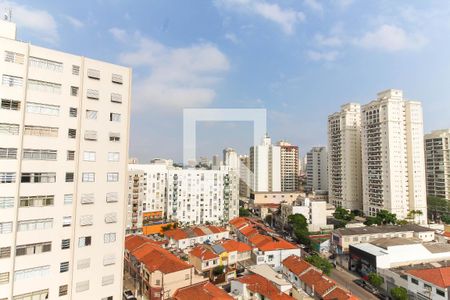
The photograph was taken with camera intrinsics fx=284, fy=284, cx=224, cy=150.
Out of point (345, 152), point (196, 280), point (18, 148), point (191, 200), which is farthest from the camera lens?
point (345, 152)

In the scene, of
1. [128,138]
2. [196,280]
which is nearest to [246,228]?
[196,280]

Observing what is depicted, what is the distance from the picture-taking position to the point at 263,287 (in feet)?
32.0

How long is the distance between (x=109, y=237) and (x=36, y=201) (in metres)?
1.83

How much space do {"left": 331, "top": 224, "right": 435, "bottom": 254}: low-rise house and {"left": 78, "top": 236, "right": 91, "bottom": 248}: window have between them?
13984 mm

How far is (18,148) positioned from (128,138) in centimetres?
232

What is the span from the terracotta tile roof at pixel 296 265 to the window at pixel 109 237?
7.91 m

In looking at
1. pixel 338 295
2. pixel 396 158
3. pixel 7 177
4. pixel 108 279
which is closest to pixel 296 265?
pixel 338 295

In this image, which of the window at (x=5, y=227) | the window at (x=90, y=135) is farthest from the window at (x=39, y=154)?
the window at (x=5, y=227)

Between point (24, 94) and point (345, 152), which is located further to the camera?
point (345, 152)

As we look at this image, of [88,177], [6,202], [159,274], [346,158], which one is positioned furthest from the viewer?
[346,158]

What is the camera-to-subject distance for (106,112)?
7.02 meters

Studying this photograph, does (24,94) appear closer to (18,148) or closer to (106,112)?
(18,148)

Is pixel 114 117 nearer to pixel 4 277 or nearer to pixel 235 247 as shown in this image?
pixel 4 277

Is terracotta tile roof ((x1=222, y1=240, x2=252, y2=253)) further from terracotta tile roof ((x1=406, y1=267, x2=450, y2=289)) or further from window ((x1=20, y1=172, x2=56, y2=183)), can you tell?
window ((x1=20, y1=172, x2=56, y2=183))
